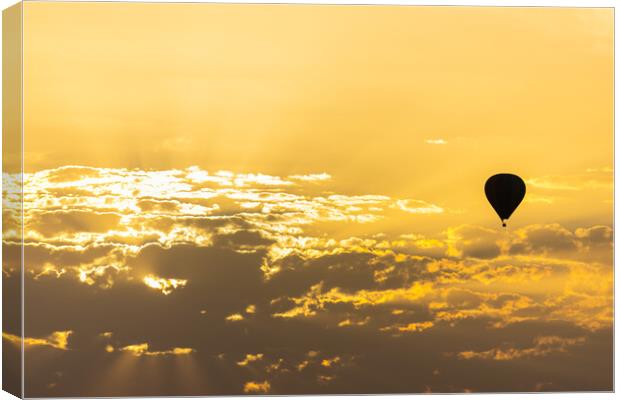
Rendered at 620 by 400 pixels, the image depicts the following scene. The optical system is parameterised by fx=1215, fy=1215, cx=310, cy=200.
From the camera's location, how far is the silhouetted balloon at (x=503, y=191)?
8.82 m

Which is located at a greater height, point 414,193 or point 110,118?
point 110,118

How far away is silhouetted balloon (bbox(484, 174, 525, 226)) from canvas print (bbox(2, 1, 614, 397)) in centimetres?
1

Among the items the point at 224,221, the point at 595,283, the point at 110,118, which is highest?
the point at 110,118

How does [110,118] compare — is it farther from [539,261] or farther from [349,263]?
[539,261]

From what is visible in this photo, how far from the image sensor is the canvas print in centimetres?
855

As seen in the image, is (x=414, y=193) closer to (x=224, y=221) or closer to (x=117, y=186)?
(x=224, y=221)

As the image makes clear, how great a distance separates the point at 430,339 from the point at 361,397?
2.14 feet

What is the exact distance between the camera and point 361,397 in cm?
876

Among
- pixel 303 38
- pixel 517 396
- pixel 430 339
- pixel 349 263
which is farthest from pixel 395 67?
pixel 517 396

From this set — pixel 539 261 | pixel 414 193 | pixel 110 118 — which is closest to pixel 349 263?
pixel 414 193

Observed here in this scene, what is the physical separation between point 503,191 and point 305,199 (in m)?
1.44

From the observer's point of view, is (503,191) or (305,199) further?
(503,191)

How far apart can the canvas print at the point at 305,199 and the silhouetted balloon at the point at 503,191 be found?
15 mm

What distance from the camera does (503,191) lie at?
8812 mm
